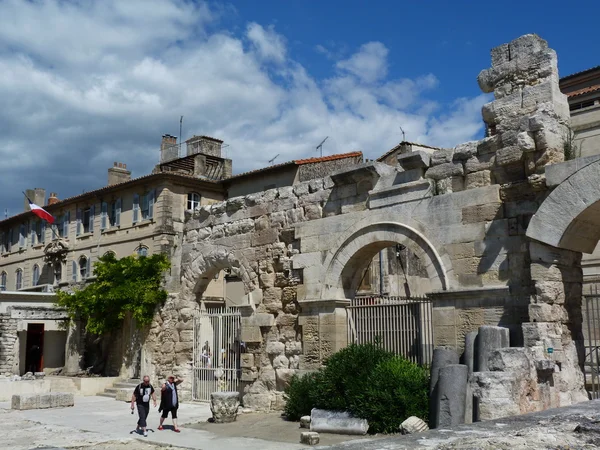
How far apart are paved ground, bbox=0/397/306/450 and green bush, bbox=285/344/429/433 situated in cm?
85

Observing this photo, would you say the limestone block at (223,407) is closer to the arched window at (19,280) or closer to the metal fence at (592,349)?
the metal fence at (592,349)

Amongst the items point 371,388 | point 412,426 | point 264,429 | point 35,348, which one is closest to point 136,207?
point 35,348

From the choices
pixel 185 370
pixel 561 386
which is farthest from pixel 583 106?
pixel 185 370

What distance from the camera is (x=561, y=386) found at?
27.6ft

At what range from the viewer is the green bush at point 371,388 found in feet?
28.8

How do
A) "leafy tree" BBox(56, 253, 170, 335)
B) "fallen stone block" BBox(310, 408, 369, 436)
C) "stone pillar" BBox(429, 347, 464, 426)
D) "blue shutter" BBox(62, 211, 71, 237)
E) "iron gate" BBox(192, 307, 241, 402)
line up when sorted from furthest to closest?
"blue shutter" BBox(62, 211, 71, 237)
"leafy tree" BBox(56, 253, 170, 335)
"iron gate" BBox(192, 307, 241, 402)
"fallen stone block" BBox(310, 408, 369, 436)
"stone pillar" BBox(429, 347, 464, 426)

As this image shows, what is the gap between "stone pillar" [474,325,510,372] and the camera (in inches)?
320

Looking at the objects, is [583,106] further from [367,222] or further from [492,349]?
[492,349]

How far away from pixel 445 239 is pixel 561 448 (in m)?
5.97

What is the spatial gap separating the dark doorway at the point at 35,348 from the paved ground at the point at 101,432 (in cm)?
703

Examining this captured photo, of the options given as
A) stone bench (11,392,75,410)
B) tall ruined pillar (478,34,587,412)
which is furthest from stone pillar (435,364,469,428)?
stone bench (11,392,75,410)

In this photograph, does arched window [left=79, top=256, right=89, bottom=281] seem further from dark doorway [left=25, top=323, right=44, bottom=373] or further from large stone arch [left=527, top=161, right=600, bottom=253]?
large stone arch [left=527, top=161, right=600, bottom=253]

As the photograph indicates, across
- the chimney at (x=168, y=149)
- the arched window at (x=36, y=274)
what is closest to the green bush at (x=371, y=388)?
the chimney at (x=168, y=149)

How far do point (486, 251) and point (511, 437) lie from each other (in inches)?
208
